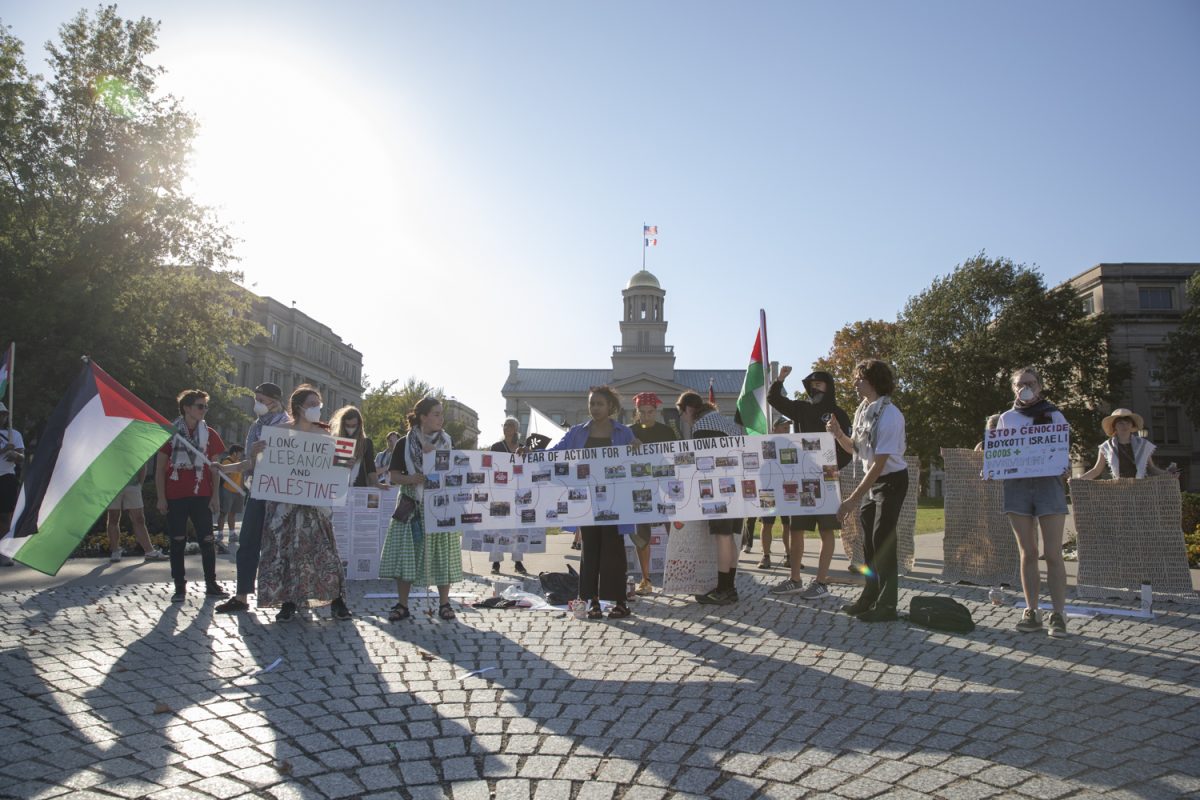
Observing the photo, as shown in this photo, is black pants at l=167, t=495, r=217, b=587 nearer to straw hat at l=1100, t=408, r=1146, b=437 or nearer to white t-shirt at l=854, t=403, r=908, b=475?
white t-shirt at l=854, t=403, r=908, b=475

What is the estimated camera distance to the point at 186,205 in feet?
96.5

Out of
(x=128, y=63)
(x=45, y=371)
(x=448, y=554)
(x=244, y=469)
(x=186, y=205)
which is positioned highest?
(x=128, y=63)

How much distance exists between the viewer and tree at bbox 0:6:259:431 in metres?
25.0

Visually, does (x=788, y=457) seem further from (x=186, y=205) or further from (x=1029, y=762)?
(x=186, y=205)

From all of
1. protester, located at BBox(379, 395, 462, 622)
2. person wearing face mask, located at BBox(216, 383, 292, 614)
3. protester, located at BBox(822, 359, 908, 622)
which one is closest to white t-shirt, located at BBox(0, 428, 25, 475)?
person wearing face mask, located at BBox(216, 383, 292, 614)

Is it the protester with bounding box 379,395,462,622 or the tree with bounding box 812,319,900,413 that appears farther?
the tree with bounding box 812,319,900,413

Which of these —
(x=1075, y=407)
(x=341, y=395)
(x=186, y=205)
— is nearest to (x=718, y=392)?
(x=341, y=395)

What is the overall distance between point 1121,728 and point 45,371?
1142 inches

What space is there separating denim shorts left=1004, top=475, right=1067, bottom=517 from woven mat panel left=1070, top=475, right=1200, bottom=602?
232 cm

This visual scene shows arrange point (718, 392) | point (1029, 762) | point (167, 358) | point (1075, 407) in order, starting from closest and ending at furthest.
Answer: point (1029, 762)
point (167, 358)
point (1075, 407)
point (718, 392)

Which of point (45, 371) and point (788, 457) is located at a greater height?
point (45, 371)

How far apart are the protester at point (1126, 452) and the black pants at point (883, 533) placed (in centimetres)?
364

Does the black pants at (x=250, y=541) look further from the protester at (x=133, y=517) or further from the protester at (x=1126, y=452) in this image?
the protester at (x=1126, y=452)

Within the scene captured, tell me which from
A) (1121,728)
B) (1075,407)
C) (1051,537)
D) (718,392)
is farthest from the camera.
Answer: (718,392)
